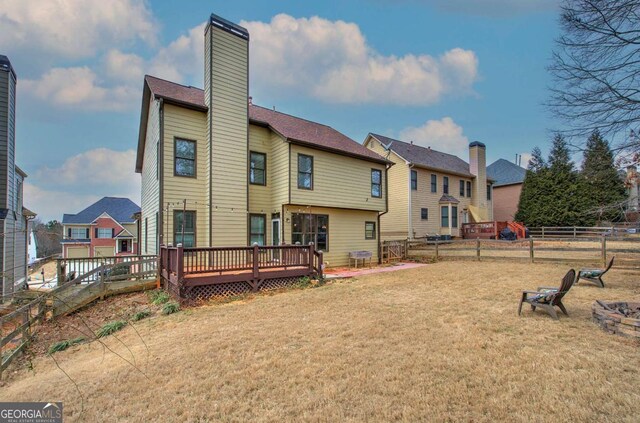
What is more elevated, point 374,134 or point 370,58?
point 370,58

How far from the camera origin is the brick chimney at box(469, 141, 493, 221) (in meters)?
28.0

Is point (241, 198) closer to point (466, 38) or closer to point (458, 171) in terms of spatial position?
point (466, 38)

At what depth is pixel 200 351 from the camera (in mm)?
5098

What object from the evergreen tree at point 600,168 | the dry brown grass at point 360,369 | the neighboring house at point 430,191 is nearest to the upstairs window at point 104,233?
the neighboring house at point 430,191

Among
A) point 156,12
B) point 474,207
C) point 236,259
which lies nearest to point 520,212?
point 474,207

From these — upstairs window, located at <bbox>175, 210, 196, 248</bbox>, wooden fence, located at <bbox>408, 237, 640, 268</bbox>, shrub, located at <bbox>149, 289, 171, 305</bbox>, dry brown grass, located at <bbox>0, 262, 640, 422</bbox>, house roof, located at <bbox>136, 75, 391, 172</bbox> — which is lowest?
shrub, located at <bbox>149, 289, 171, 305</bbox>

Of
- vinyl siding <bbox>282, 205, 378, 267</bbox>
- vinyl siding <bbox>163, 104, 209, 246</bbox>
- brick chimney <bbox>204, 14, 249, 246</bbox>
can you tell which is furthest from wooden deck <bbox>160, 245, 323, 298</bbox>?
vinyl siding <bbox>282, 205, 378, 267</bbox>

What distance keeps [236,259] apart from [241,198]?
3.40m

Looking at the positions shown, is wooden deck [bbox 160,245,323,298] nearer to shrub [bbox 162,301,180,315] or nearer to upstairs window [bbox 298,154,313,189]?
shrub [bbox 162,301,180,315]

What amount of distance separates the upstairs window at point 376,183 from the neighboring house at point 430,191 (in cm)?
634

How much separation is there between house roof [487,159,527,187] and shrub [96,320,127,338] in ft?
114

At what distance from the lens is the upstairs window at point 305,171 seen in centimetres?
1403

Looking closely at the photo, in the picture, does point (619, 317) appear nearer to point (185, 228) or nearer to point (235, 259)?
point (235, 259)

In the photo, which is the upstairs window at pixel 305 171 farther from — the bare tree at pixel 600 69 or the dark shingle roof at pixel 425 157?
the dark shingle roof at pixel 425 157
